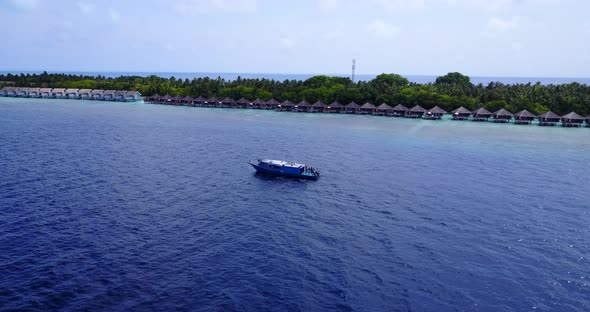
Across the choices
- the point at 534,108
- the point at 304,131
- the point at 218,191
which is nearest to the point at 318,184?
the point at 218,191

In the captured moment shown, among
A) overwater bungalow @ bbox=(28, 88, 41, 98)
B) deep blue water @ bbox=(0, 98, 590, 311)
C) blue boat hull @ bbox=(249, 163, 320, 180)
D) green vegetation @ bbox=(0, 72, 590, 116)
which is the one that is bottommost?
deep blue water @ bbox=(0, 98, 590, 311)

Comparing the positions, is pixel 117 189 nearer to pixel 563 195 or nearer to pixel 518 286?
pixel 518 286

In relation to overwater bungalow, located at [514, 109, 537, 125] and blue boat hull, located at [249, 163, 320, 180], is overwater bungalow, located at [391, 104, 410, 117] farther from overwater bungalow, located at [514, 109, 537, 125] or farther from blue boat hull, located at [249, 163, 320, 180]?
blue boat hull, located at [249, 163, 320, 180]

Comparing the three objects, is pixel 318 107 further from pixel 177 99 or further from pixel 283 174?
pixel 283 174

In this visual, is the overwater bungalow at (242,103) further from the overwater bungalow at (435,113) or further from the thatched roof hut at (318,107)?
the overwater bungalow at (435,113)

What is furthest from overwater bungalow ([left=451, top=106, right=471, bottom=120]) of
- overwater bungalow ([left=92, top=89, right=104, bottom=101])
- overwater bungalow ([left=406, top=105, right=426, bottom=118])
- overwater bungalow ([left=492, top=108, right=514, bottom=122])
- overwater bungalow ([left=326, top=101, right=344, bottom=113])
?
overwater bungalow ([left=92, top=89, right=104, bottom=101])

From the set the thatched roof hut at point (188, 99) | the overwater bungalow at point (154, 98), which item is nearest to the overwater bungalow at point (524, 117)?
the thatched roof hut at point (188, 99)

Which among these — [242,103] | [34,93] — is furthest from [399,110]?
[34,93]
